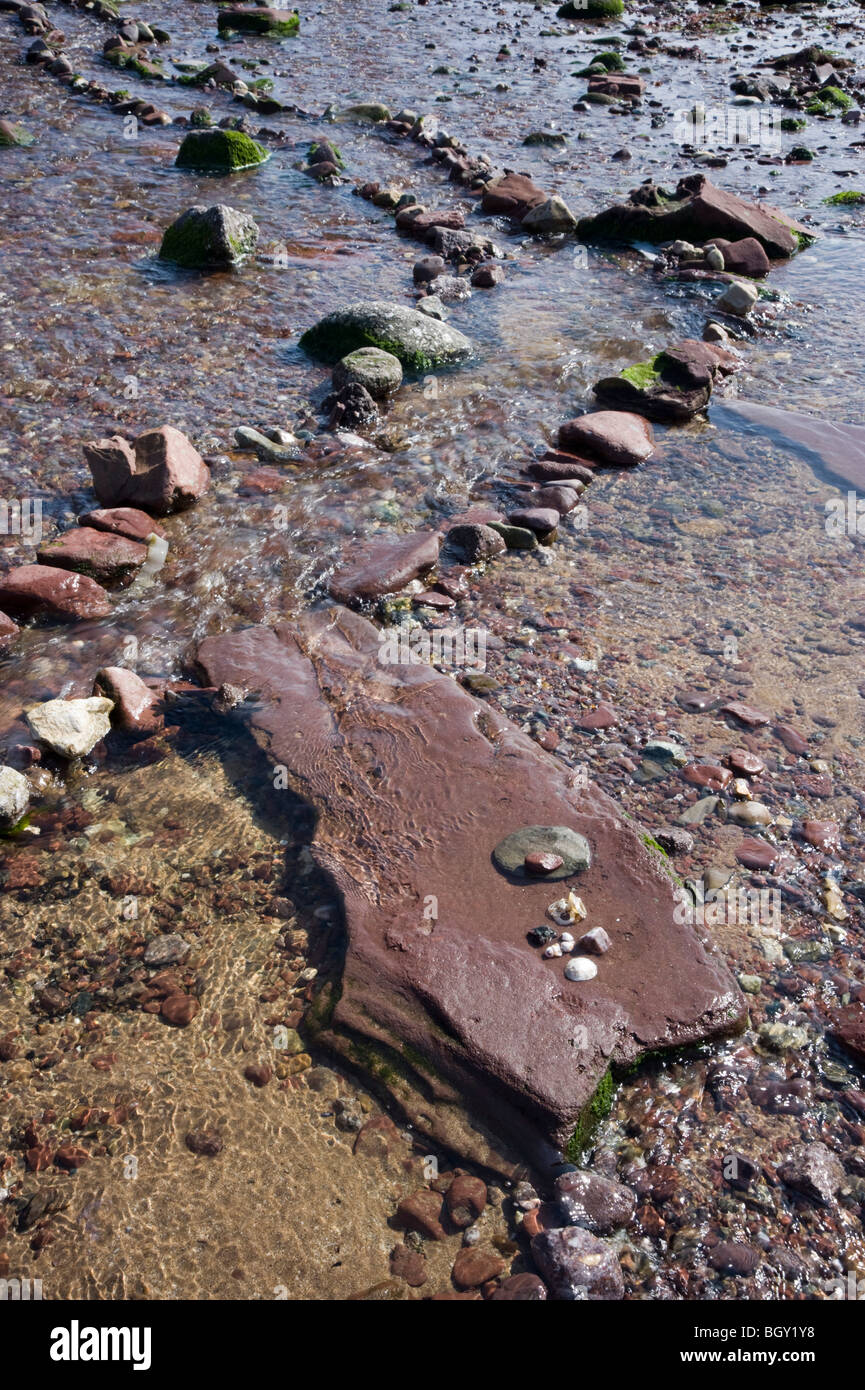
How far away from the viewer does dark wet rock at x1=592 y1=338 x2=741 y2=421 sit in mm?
7797

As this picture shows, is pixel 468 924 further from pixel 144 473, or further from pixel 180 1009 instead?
pixel 144 473

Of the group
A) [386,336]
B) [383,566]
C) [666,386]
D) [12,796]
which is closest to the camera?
[12,796]

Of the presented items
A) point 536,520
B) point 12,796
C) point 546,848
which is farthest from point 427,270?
point 546,848

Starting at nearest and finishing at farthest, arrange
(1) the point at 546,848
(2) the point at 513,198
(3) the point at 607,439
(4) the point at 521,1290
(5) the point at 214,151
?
(4) the point at 521,1290 < (1) the point at 546,848 < (3) the point at 607,439 < (2) the point at 513,198 < (5) the point at 214,151

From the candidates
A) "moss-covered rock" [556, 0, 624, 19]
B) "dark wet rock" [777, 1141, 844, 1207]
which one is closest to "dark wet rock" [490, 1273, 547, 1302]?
"dark wet rock" [777, 1141, 844, 1207]

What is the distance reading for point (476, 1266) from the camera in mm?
2896

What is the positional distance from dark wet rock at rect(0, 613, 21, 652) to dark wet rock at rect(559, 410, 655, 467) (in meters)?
4.01

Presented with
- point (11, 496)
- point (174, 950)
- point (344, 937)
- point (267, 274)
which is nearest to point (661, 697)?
point (344, 937)

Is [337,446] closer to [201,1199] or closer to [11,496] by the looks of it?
[11,496]

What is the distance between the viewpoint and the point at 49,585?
17.7 feet

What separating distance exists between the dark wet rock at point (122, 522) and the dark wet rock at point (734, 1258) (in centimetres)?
490

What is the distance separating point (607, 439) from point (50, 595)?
4205 millimetres

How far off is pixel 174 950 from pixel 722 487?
520 cm

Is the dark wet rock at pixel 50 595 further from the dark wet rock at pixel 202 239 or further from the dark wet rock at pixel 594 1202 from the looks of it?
the dark wet rock at pixel 202 239
